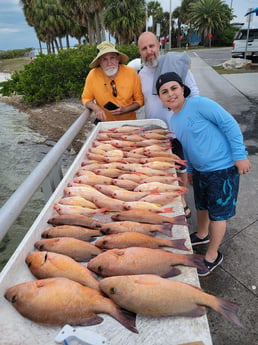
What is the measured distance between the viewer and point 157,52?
3.43 meters

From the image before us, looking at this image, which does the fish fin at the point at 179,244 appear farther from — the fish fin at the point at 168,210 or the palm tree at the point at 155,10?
the palm tree at the point at 155,10

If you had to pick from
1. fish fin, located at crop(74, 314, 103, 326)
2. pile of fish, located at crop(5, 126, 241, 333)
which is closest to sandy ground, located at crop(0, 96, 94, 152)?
pile of fish, located at crop(5, 126, 241, 333)

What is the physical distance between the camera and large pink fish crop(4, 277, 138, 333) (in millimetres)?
1194

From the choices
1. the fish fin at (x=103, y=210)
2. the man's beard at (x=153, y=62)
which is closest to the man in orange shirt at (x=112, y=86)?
the man's beard at (x=153, y=62)

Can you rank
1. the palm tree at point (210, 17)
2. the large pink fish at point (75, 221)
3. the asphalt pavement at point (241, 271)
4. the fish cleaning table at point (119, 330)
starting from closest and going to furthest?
the fish cleaning table at point (119, 330)
the large pink fish at point (75, 221)
the asphalt pavement at point (241, 271)
the palm tree at point (210, 17)

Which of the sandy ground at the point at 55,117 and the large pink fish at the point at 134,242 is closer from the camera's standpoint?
the large pink fish at the point at 134,242

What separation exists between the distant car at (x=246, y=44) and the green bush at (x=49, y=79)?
11575 mm

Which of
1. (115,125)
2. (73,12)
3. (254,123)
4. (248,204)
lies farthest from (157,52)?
(73,12)

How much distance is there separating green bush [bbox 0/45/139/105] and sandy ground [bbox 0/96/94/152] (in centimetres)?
49

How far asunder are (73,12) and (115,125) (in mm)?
27420

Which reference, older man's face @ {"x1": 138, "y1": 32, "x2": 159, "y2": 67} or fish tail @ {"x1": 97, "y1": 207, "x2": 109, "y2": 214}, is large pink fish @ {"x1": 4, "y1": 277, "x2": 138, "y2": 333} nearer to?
fish tail @ {"x1": 97, "y1": 207, "x2": 109, "y2": 214}

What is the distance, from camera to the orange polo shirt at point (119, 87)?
3648 millimetres

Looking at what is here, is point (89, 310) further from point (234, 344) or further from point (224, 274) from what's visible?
point (224, 274)

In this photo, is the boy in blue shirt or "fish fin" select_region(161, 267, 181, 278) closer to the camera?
"fish fin" select_region(161, 267, 181, 278)
